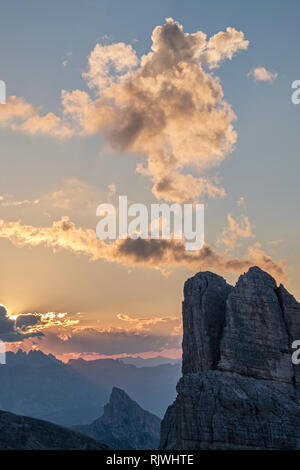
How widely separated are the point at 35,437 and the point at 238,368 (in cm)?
6841

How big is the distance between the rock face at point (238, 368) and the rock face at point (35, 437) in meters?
28.7

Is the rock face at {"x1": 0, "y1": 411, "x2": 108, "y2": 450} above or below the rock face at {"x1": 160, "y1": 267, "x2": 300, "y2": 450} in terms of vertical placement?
below

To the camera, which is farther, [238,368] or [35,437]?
[35,437]

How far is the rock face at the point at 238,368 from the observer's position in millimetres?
105062

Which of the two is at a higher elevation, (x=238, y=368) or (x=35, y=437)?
(x=238, y=368)

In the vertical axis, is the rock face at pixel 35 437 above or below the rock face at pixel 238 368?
below

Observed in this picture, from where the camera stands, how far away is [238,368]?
11962cm

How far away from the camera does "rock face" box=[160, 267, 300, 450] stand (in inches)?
4136

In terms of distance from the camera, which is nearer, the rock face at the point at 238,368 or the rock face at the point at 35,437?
the rock face at the point at 238,368

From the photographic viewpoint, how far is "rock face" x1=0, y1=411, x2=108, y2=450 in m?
128

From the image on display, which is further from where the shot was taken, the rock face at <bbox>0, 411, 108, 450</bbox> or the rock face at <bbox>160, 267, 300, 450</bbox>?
the rock face at <bbox>0, 411, 108, 450</bbox>

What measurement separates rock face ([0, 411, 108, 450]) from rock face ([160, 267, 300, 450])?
28.7 m
